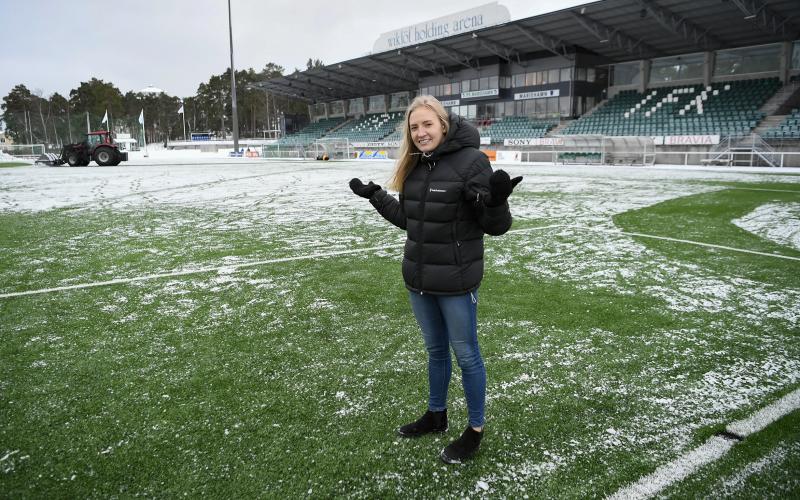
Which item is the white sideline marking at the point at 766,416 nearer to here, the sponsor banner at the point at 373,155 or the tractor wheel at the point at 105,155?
the tractor wheel at the point at 105,155

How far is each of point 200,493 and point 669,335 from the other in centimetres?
374

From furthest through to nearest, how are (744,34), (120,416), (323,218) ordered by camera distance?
(744,34) → (323,218) → (120,416)

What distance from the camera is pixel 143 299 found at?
207 inches

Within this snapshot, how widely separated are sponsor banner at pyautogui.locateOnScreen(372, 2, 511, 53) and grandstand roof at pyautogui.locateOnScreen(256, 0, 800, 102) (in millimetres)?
1780

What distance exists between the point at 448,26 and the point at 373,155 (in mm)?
14438

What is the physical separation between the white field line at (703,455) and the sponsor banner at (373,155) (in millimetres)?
41169

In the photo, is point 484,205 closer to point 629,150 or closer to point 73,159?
point 629,150

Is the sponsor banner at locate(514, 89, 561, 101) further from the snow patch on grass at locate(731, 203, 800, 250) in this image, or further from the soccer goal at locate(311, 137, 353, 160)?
the snow patch on grass at locate(731, 203, 800, 250)

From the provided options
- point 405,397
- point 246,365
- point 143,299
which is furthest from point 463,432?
point 143,299

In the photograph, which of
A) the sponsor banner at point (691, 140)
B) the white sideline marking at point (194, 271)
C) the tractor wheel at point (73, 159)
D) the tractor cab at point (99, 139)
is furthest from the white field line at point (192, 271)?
the tractor wheel at point (73, 159)

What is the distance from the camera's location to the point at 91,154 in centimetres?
2950

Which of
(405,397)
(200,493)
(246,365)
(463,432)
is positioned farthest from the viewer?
(246,365)

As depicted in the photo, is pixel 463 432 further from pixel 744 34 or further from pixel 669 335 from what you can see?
pixel 744 34

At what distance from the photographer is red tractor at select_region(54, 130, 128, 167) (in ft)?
96.9
